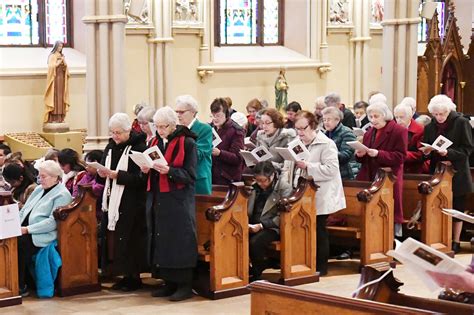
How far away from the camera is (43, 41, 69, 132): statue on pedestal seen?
555 inches

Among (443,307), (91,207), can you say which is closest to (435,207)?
(91,207)

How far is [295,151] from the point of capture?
25.8ft

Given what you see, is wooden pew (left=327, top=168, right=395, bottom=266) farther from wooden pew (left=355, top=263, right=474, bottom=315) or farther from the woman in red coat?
wooden pew (left=355, top=263, right=474, bottom=315)

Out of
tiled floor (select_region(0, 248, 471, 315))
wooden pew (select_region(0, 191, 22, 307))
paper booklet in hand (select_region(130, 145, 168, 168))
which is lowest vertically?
tiled floor (select_region(0, 248, 471, 315))

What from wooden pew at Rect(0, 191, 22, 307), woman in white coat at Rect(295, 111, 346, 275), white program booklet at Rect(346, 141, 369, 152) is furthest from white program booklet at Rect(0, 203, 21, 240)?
white program booklet at Rect(346, 141, 369, 152)

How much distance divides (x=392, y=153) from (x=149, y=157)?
2461mm

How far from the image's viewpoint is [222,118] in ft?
28.0

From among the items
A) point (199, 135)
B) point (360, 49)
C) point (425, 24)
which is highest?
point (425, 24)

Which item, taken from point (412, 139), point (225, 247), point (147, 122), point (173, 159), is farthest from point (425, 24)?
point (173, 159)

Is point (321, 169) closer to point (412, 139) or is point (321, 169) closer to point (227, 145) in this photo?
point (227, 145)

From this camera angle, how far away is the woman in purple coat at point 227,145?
27.9 ft

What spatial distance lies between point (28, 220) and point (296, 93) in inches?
418

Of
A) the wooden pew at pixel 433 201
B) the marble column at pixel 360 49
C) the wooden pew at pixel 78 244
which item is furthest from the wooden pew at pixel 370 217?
the marble column at pixel 360 49

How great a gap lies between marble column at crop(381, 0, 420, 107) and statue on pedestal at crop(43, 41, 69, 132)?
4756 millimetres
